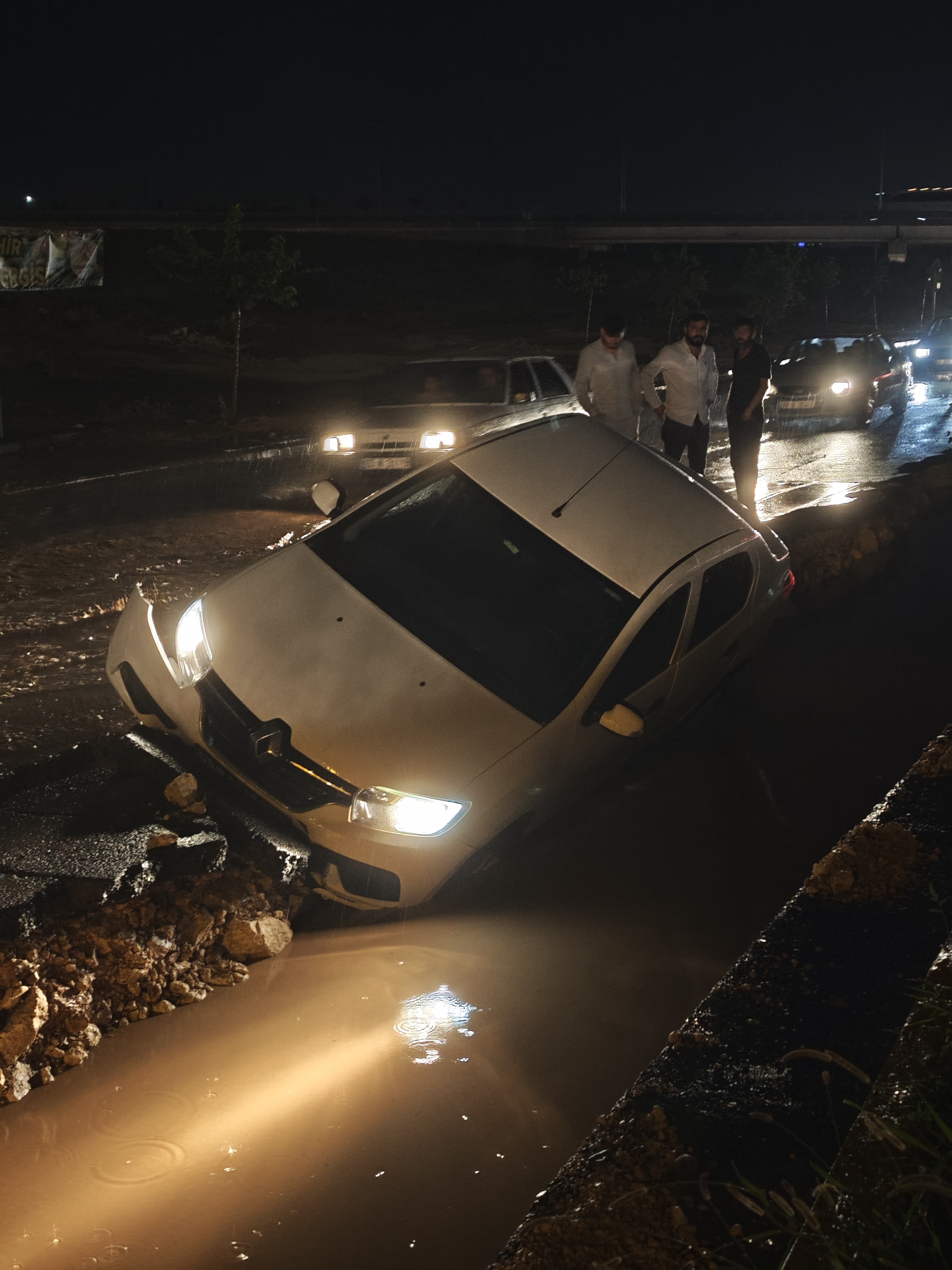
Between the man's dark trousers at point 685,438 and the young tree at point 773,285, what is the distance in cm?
6226

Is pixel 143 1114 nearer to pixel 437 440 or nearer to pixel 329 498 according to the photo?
pixel 329 498

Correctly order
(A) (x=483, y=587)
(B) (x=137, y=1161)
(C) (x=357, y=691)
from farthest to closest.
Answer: (A) (x=483, y=587) < (C) (x=357, y=691) < (B) (x=137, y=1161)

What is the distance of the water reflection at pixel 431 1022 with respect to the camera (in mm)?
3725

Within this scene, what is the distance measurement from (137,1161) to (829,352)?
1938 centimetres

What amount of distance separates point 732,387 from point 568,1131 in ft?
24.7

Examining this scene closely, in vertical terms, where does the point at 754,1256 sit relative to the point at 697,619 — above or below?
below

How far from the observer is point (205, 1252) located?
282 cm

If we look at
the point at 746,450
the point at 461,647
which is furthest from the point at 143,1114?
the point at 746,450

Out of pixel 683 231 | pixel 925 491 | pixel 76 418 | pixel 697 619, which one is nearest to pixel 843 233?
pixel 683 231

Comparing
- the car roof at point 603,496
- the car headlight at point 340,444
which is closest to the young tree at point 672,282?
the car headlight at point 340,444

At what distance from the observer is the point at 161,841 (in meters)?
4.36

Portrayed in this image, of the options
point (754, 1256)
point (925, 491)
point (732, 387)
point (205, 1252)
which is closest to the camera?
point (754, 1256)

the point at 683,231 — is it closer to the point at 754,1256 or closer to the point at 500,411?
the point at 500,411

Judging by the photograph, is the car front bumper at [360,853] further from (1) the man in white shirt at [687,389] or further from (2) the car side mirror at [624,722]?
(1) the man in white shirt at [687,389]
